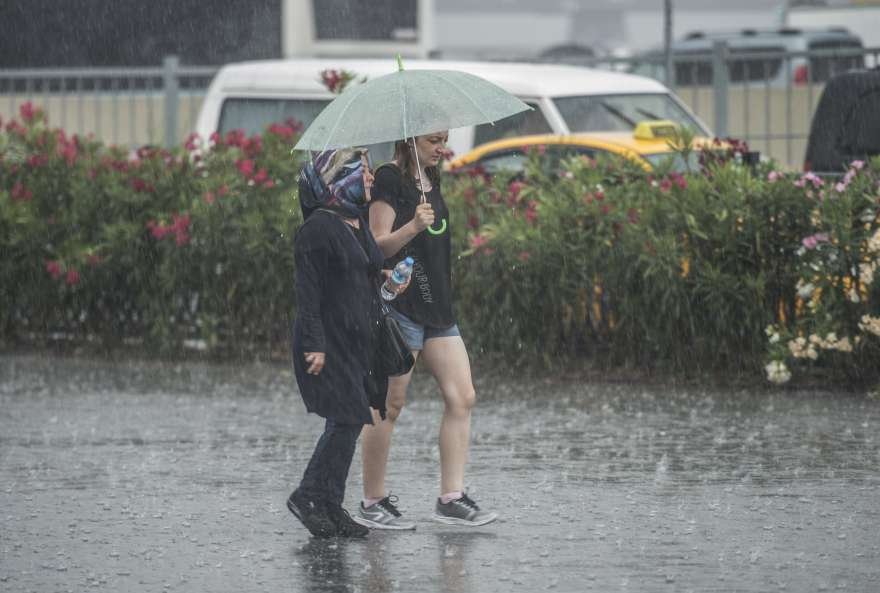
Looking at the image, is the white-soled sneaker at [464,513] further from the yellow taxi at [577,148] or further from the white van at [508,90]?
the white van at [508,90]

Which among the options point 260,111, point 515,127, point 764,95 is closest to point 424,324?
→ point 515,127

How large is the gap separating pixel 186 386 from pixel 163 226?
4.75 feet

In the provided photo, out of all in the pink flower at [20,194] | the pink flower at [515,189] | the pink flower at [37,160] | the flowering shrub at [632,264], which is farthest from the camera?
the pink flower at [37,160]

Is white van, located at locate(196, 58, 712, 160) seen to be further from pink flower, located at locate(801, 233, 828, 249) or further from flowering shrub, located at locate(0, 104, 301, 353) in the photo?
pink flower, located at locate(801, 233, 828, 249)

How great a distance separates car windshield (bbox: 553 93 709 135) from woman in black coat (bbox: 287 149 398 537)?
23.3ft

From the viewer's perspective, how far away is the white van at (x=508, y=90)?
14570 mm

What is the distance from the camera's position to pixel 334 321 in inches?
290

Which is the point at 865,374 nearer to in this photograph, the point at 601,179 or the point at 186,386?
the point at 601,179

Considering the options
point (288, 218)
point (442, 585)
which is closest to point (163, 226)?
point (288, 218)

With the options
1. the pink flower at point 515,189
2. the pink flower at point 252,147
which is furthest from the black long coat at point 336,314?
the pink flower at point 252,147

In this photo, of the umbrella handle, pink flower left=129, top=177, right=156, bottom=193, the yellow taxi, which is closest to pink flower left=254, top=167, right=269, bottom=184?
pink flower left=129, top=177, right=156, bottom=193

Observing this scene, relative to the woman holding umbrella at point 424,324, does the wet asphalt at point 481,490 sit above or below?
below

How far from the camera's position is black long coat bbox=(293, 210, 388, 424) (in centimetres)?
732

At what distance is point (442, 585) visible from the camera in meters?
6.67
